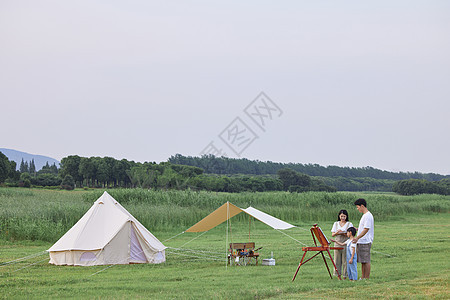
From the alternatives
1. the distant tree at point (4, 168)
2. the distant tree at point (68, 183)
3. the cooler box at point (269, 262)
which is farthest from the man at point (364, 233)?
the distant tree at point (4, 168)

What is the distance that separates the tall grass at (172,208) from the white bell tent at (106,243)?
8.07 metres

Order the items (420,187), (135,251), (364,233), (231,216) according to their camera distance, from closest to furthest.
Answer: (364,233), (135,251), (231,216), (420,187)

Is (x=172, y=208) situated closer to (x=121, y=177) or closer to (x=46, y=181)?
(x=121, y=177)

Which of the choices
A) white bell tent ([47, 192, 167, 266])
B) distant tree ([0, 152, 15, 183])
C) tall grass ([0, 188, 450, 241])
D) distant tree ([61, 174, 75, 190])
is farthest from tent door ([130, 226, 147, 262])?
distant tree ([0, 152, 15, 183])

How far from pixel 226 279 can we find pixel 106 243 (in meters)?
4.36

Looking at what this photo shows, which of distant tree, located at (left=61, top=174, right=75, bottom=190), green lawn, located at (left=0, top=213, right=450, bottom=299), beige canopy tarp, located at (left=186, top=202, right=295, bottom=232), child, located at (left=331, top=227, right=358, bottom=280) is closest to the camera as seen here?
green lawn, located at (left=0, top=213, right=450, bottom=299)

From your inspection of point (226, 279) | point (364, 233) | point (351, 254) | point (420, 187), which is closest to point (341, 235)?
point (351, 254)

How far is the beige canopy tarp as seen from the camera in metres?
15.1

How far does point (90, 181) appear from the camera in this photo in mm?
63312

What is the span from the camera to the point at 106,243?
14555mm

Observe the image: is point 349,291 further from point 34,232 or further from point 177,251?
point 34,232

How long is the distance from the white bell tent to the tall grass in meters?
8.07

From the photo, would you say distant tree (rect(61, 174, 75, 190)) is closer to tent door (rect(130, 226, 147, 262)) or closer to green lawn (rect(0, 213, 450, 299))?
green lawn (rect(0, 213, 450, 299))

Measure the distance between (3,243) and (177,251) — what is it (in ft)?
26.0
